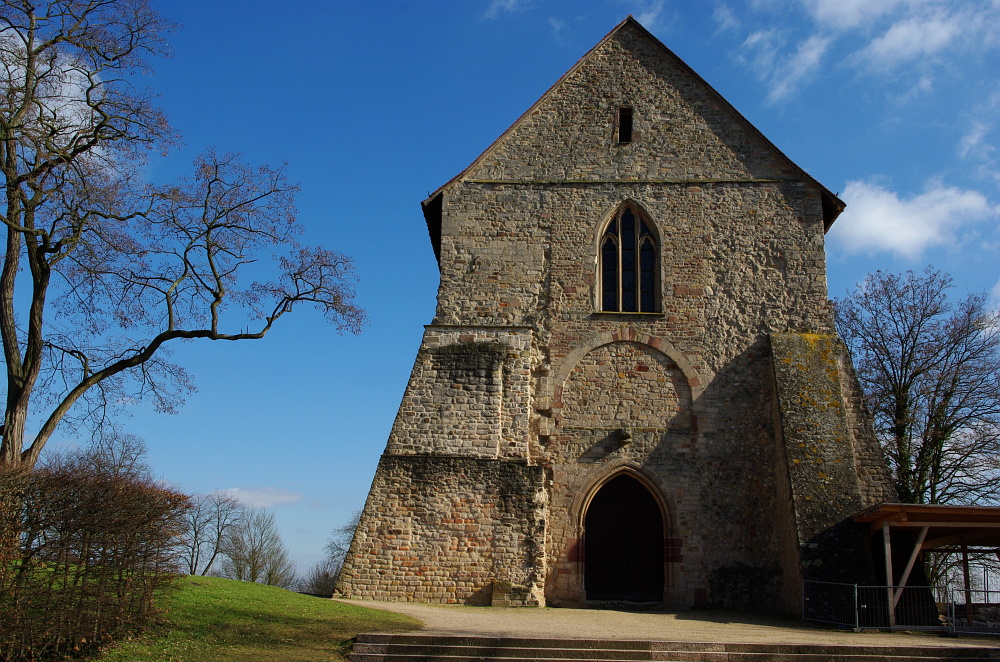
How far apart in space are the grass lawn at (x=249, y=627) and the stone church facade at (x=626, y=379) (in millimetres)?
2498

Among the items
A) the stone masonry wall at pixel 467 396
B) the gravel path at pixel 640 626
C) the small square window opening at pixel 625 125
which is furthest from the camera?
the small square window opening at pixel 625 125

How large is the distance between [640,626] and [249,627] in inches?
236

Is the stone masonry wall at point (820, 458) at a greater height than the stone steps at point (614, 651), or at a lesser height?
greater

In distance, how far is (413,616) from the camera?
43.5ft

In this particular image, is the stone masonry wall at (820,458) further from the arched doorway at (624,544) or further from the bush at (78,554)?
the bush at (78,554)

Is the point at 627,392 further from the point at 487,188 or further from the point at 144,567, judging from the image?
the point at 144,567

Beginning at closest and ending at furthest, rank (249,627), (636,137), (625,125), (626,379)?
(249,627) < (626,379) < (636,137) < (625,125)

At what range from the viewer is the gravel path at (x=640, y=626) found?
11734 millimetres

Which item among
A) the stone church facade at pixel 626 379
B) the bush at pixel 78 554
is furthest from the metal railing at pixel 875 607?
the bush at pixel 78 554

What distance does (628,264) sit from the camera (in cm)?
1884

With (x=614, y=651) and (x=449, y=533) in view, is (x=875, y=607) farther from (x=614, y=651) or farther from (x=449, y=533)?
(x=449, y=533)

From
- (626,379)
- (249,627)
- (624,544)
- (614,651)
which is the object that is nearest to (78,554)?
(249,627)

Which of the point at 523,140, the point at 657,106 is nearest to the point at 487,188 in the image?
the point at 523,140

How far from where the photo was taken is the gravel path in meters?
11.7
